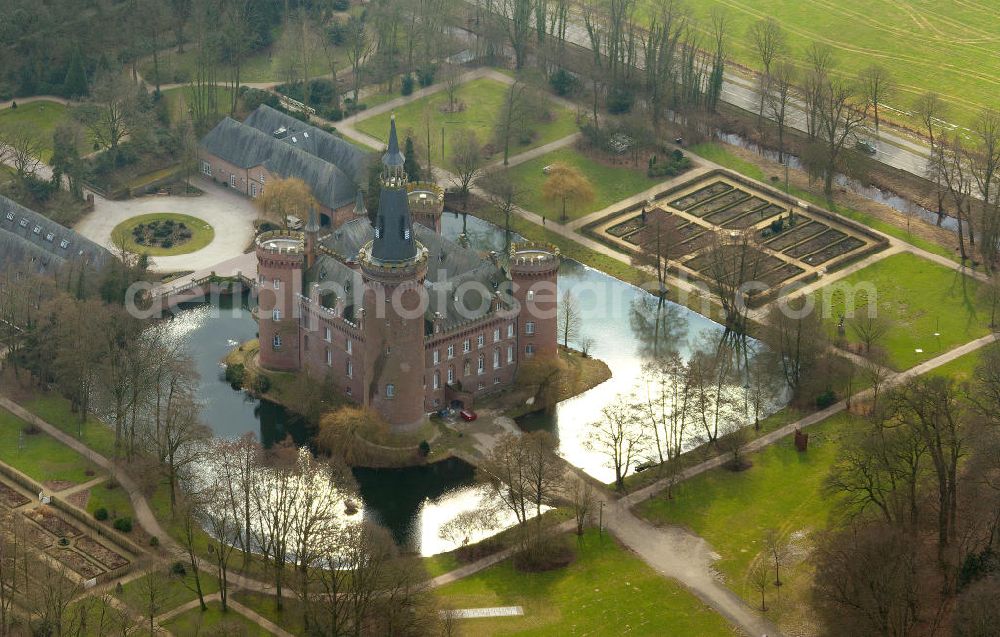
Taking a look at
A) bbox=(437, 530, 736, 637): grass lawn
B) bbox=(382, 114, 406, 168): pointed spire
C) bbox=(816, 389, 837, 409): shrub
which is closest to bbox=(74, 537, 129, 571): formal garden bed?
bbox=(437, 530, 736, 637): grass lawn

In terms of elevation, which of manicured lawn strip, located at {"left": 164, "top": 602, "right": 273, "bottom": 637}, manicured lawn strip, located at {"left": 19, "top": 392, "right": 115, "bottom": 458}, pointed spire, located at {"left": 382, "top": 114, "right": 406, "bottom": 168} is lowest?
manicured lawn strip, located at {"left": 19, "top": 392, "right": 115, "bottom": 458}

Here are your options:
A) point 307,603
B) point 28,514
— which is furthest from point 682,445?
point 28,514

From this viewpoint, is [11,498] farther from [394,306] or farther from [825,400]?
[825,400]

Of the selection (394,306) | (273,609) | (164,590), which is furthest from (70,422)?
(273,609)

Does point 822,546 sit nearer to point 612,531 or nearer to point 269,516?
point 612,531

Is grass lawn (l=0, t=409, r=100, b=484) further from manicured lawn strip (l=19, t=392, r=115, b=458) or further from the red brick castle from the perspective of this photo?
the red brick castle

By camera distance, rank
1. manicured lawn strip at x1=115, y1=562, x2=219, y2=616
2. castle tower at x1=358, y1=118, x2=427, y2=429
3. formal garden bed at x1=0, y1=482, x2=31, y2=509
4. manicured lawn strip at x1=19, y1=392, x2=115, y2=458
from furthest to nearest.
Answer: manicured lawn strip at x1=19, y1=392, x2=115, y2=458 < castle tower at x1=358, y1=118, x2=427, y2=429 < formal garden bed at x1=0, y1=482, x2=31, y2=509 < manicured lawn strip at x1=115, y1=562, x2=219, y2=616
